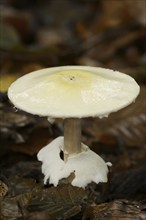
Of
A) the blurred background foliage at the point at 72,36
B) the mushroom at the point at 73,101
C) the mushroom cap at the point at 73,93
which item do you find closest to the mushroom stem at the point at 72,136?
the mushroom at the point at 73,101

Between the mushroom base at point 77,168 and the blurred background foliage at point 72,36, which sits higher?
the blurred background foliage at point 72,36

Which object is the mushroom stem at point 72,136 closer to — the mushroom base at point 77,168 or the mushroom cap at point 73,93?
the mushroom base at point 77,168

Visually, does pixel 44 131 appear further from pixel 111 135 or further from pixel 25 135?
pixel 111 135

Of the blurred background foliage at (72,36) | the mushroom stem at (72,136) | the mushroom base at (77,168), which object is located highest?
the blurred background foliage at (72,36)

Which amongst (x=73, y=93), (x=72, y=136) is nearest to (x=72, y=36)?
(x=72, y=136)

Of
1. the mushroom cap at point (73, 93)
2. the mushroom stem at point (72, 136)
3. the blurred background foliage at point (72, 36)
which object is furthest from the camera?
the blurred background foliage at point (72, 36)

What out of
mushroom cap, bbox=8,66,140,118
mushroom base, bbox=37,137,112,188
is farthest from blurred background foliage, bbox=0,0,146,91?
mushroom cap, bbox=8,66,140,118

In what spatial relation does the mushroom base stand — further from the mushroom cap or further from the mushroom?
the mushroom cap

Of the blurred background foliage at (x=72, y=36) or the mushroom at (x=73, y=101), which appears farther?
the blurred background foliage at (x=72, y=36)

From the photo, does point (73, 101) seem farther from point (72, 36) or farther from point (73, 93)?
point (72, 36)

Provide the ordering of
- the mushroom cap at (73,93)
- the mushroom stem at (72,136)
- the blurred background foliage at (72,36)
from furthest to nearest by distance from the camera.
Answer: the blurred background foliage at (72,36), the mushroom stem at (72,136), the mushroom cap at (73,93)
